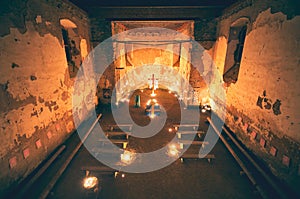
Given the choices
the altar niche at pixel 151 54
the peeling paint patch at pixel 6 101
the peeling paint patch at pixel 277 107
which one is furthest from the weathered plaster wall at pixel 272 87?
the peeling paint patch at pixel 6 101

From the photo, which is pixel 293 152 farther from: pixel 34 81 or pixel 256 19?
pixel 34 81

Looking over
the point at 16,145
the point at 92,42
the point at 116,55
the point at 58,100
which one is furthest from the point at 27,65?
the point at 116,55

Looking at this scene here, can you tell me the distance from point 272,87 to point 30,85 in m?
5.90

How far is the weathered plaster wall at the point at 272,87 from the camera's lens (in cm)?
309

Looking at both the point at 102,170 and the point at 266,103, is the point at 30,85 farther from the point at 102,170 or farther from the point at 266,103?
the point at 266,103

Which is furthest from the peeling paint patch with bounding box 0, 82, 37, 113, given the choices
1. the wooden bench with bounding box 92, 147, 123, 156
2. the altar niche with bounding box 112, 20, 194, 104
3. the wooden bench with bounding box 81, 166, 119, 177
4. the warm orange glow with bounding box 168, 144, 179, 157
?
the altar niche with bounding box 112, 20, 194, 104

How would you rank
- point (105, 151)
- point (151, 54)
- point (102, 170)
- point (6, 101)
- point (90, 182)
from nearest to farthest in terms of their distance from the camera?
point (6, 101) < point (90, 182) < point (102, 170) < point (105, 151) < point (151, 54)

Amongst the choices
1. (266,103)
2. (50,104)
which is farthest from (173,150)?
(50,104)

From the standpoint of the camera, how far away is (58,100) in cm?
479

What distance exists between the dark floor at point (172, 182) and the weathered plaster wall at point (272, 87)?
950 millimetres

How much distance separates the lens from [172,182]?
364 cm

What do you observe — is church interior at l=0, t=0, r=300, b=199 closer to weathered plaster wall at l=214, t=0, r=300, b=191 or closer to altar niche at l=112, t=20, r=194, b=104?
weathered plaster wall at l=214, t=0, r=300, b=191

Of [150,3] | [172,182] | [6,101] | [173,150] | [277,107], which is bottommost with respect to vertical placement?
[172,182]

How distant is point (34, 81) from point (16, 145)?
1542 mm
